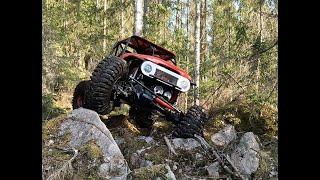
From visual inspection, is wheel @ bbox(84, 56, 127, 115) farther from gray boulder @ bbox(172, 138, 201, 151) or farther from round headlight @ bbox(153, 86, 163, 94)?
gray boulder @ bbox(172, 138, 201, 151)

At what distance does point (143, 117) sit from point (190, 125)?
75.3 inches

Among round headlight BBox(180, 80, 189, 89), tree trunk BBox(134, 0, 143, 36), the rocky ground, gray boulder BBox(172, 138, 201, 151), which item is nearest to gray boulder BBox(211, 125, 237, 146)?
the rocky ground

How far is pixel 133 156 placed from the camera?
248 inches

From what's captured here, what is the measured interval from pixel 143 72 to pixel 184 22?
25367 millimetres

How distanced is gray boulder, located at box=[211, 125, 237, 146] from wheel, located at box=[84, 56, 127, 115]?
2.56 metres

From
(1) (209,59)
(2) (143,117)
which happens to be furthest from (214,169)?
(1) (209,59)

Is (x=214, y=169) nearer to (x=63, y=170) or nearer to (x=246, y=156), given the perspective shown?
(x=246, y=156)

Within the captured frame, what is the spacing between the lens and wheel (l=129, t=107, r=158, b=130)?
28.5 feet

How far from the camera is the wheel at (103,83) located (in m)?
6.61

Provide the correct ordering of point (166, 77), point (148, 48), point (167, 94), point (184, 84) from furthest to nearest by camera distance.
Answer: point (148, 48), point (167, 94), point (184, 84), point (166, 77)
